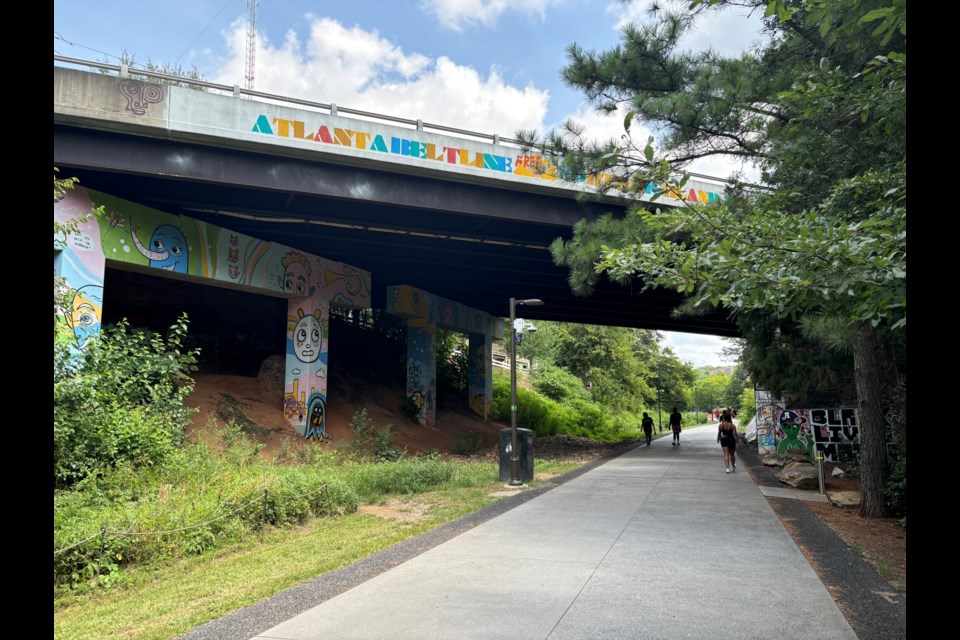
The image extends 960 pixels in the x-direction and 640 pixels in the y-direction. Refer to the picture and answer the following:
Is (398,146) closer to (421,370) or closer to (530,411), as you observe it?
(421,370)

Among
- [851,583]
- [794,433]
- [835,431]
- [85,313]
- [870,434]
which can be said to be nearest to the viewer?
[851,583]

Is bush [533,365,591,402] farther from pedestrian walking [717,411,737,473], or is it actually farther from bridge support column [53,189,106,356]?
bridge support column [53,189,106,356]

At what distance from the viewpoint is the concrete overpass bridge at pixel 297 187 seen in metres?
13.9

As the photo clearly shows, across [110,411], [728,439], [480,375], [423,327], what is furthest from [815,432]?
[480,375]

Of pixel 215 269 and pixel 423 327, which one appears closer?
pixel 215 269

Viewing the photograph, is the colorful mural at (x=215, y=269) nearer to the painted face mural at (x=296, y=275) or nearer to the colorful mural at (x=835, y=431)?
the painted face mural at (x=296, y=275)

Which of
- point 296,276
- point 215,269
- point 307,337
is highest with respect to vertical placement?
point 296,276

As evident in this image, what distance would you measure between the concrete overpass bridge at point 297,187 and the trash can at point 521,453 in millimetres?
5585

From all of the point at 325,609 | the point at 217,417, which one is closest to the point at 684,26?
the point at 325,609

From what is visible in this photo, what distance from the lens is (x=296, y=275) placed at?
2022 cm

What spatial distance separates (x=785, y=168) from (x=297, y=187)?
11.6m

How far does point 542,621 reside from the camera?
17.1ft

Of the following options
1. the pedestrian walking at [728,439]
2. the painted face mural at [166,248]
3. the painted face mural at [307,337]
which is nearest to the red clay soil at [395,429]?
the painted face mural at [307,337]
